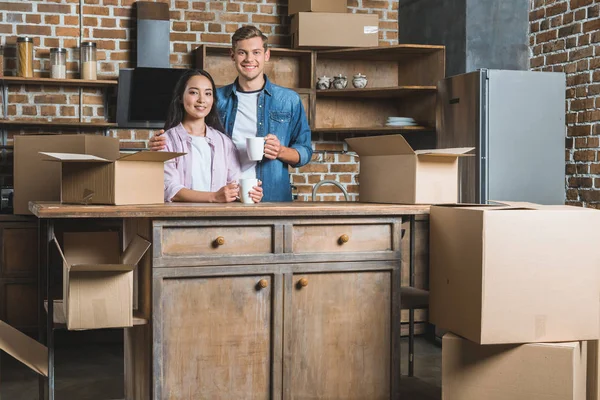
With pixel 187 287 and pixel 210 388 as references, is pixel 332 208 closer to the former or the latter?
pixel 187 287

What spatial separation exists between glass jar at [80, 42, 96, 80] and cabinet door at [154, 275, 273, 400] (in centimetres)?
272

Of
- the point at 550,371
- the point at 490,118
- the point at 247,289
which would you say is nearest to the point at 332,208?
the point at 247,289

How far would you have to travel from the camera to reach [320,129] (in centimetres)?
534

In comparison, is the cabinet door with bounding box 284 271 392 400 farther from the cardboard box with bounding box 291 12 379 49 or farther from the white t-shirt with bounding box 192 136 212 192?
the cardboard box with bounding box 291 12 379 49

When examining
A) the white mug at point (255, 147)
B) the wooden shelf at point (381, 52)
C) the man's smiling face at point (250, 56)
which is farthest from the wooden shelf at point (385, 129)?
the white mug at point (255, 147)

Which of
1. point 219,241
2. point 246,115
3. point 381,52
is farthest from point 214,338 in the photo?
point 381,52

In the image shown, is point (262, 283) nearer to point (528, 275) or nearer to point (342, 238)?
point (342, 238)

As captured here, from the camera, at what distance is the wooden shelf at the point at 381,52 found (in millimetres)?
5250

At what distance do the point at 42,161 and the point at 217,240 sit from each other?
1.39 m

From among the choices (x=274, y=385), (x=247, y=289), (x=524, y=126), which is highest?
(x=524, y=126)

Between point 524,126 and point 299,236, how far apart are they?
86.3 inches

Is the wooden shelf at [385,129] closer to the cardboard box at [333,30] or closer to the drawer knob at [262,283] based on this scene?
the cardboard box at [333,30]

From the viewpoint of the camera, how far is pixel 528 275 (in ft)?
8.63

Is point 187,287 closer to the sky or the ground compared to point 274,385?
closer to the sky
